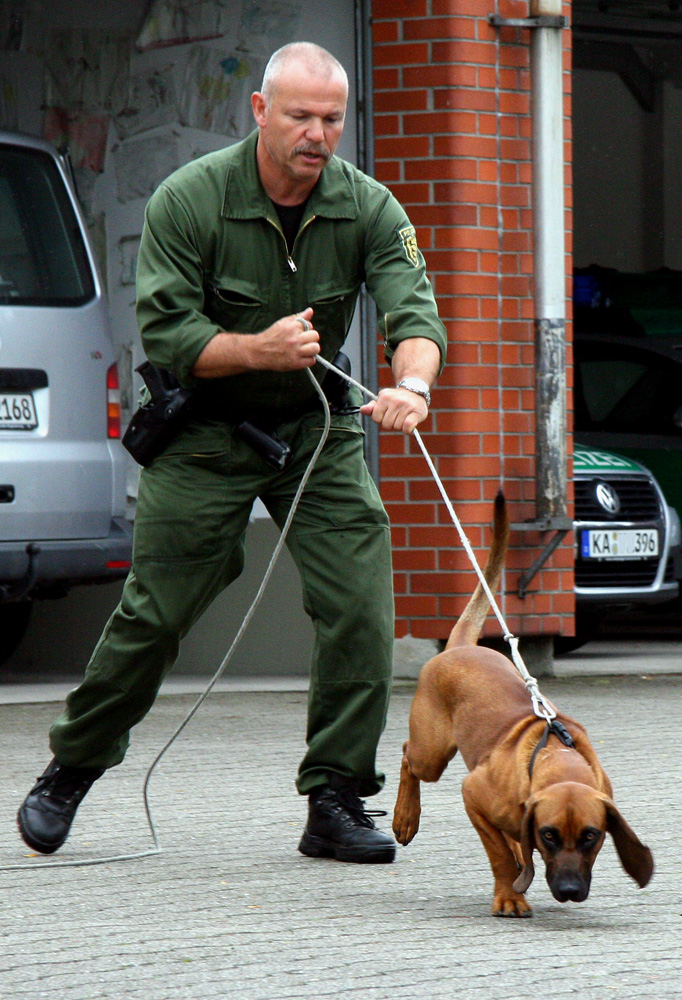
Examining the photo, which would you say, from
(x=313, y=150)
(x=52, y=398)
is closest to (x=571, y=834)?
(x=313, y=150)

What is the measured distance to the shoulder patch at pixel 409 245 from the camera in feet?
16.0

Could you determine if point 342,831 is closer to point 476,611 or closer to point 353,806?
point 353,806

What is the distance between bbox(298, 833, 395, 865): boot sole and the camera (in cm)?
493

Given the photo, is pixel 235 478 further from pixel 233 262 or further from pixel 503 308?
pixel 503 308

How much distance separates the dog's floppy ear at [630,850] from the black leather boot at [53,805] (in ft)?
5.24

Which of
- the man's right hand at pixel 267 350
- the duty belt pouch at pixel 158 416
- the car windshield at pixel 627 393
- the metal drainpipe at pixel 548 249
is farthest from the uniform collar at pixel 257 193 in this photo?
the car windshield at pixel 627 393

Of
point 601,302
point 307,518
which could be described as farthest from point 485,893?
point 601,302

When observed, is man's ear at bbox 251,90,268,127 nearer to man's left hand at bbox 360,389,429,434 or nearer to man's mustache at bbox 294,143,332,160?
man's mustache at bbox 294,143,332,160

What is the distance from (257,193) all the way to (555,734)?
162cm

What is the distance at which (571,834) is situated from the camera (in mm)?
3934

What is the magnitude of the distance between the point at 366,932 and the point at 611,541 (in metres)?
6.30

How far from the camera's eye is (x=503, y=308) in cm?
881

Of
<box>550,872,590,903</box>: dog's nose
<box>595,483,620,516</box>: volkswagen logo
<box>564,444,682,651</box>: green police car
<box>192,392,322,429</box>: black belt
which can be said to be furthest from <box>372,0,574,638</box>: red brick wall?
<box>550,872,590,903</box>: dog's nose

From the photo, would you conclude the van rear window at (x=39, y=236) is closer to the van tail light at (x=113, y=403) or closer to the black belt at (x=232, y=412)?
the van tail light at (x=113, y=403)
